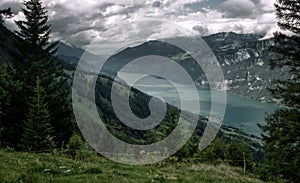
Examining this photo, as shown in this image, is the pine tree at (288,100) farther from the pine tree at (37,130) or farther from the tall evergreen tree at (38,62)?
the tall evergreen tree at (38,62)

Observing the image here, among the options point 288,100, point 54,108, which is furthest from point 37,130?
point 288,100

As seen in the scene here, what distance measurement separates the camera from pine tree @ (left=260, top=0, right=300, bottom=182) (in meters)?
20.7

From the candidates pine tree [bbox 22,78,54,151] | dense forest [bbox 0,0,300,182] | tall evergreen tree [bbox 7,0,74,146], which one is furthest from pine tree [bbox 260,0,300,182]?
tall evergreen tree [bbox 7,0,74,146]

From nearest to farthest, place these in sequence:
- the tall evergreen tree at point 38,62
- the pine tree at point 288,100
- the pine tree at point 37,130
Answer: the pine tree at point 288,100 < the pine tree at point 37,130 < the tall evergreen tree at point 38,62

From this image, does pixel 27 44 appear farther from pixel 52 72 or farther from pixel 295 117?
pixel 295 117

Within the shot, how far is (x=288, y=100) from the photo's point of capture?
2133cm

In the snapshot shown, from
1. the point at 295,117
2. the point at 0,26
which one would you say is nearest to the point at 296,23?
the point at 295,117

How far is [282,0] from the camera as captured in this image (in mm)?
21297

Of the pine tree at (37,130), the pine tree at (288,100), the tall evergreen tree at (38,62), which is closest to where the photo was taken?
the pine tree at (288,100)

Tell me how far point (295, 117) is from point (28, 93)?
27.6 metres

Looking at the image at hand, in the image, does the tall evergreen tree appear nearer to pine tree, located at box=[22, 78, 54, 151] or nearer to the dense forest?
the dense forest

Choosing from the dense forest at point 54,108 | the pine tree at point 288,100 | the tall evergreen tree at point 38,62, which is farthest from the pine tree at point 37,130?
the pine tree at point 288,100

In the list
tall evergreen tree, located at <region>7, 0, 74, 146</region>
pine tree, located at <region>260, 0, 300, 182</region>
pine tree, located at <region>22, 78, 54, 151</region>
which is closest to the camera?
pine tree, located at <region>260, 0, 300, 182</region>

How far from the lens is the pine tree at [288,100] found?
2069 cm
